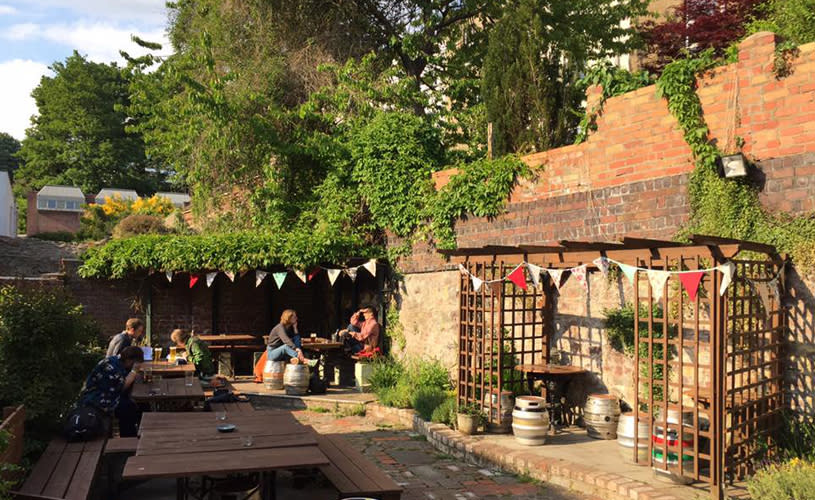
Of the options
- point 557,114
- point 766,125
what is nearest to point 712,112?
point 766,125

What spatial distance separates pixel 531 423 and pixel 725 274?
2.93m

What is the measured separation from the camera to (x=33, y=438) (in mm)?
6645

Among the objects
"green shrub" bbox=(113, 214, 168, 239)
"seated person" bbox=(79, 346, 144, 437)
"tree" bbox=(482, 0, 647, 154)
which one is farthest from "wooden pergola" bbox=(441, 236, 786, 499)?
"green shrub" bbox=(113, 214, 168, 239)

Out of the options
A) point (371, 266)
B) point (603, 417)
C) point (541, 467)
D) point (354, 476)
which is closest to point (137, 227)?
point (371, 266)

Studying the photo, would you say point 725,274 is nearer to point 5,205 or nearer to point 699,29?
point 699,29

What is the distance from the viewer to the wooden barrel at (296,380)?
475 inches

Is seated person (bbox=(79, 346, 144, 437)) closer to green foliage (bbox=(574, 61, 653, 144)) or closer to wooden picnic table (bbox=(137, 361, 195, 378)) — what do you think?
wooden picnic table (bbox=(137, 361, 195, 378))

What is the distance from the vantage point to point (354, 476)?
584cm

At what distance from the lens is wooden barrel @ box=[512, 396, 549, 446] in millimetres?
8008

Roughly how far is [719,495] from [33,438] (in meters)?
6.27

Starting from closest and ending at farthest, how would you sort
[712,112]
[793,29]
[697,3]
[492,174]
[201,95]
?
[712,112], [793,29], [492,174], [201,95], [697,3]

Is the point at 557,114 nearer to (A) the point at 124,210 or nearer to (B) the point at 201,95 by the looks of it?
(B) the point at 201,95

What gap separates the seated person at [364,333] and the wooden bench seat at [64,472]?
263 inches

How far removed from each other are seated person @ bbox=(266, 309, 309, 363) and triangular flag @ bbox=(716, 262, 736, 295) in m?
7.70
